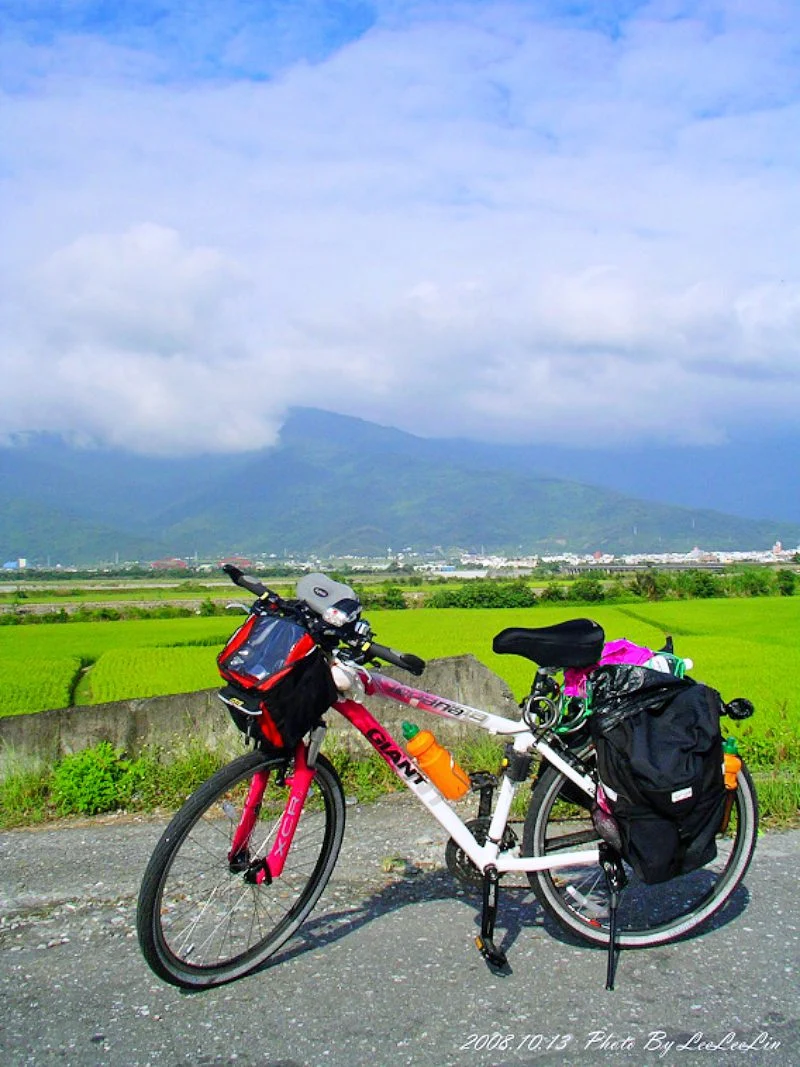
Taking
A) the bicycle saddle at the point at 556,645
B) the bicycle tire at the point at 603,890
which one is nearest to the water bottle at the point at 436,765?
the bicycle tire at the point at 603,890

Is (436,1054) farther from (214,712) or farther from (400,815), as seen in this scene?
(214,712)

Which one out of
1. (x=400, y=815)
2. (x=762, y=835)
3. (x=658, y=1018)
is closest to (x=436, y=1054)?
(x=658, y=1018)

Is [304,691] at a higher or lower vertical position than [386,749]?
higher

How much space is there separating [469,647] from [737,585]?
21.5 m

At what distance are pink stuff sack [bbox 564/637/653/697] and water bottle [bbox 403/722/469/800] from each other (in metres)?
0.49

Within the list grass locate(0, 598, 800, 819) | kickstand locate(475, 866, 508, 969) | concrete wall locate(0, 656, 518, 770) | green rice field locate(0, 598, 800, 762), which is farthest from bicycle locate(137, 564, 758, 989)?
green rice field locate(0, 598, 800, 762)

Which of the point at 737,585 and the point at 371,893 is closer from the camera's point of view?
the point at 371,893

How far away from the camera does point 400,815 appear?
463cm

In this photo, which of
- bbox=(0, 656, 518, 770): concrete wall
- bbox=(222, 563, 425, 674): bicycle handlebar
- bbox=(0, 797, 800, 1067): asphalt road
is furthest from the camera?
bbox=(0, 656, 518, 770): concrete wall

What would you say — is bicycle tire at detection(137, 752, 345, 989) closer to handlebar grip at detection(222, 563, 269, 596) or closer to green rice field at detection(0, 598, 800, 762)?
handlebar grip at detection(222, 563, 269, 596)

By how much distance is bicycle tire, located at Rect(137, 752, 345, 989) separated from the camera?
9.36 ft

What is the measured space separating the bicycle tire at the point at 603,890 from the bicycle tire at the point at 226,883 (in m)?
0.76

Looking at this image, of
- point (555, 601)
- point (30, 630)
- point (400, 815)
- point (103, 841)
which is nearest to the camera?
point (103, 841)

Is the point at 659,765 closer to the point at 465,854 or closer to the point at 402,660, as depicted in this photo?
the point at 465,854
